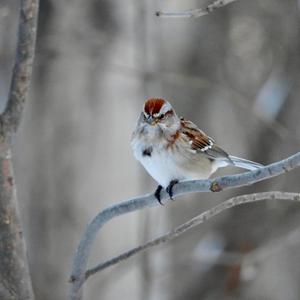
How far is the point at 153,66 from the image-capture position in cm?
554

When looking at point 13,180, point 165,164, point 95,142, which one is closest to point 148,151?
point 165,164

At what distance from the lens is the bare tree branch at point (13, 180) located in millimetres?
2137

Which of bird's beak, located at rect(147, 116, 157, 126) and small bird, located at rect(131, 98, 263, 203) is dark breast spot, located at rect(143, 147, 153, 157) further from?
bird's beak, located at rect(147, 116, 157, 126)

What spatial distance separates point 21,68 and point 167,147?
1.28m

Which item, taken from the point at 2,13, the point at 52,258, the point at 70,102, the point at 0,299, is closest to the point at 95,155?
the point at 70,102

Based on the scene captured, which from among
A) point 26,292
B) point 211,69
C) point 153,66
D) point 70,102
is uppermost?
point 211,69

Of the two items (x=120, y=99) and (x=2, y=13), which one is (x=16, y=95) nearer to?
(x=2, y=13)

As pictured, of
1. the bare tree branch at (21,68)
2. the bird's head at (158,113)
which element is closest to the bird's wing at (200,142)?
the bird's head at (158,113)

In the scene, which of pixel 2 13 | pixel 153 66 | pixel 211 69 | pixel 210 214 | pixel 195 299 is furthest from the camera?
pixel 211 69

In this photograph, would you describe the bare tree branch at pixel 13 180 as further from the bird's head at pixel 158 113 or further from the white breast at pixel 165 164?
→ the bird's head at pixel 158 113

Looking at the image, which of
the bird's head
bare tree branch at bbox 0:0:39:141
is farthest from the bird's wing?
bare tree branch at bbox 0:0:39:141

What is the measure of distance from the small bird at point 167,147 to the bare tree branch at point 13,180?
957 millimetres

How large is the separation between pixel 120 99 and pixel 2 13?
5.01 ft

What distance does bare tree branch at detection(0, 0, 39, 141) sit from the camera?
2.11 metres
